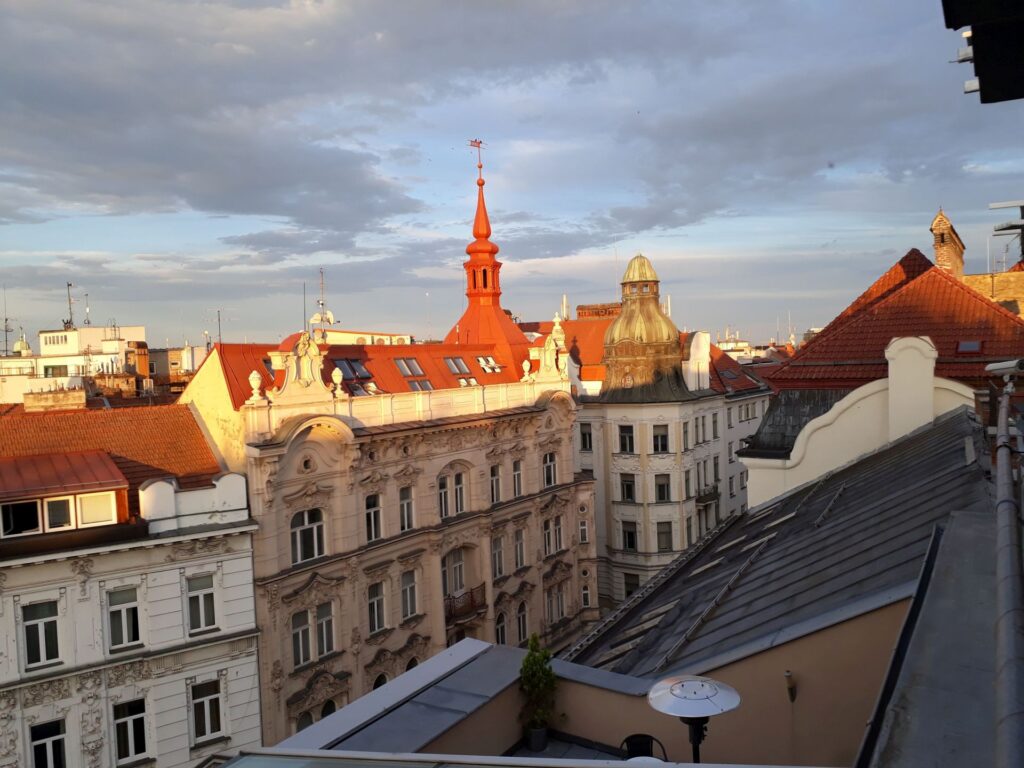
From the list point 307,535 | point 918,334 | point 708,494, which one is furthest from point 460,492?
point 708,494

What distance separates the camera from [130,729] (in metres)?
Answer: 21.9

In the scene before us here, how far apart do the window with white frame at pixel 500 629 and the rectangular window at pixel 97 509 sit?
57.8 feet

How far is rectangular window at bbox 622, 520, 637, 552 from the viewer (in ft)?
147

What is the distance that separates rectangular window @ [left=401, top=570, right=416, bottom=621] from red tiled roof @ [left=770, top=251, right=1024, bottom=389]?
15.0m

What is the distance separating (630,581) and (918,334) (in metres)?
25.5

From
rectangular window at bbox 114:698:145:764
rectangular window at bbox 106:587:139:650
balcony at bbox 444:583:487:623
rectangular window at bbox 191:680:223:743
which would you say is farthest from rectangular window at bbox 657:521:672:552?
rectangular window at bbox 106:587:139:650

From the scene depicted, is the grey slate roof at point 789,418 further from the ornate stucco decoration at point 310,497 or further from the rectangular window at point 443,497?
the ornate stucco decoration at point 310,497

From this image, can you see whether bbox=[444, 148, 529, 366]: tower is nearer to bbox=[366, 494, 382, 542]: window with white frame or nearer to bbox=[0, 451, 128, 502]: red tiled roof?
bbox=[366, 494, 382, 542]: window with white frame

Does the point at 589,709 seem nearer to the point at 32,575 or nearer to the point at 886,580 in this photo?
the point at 886,580

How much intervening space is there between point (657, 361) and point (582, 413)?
520 cm

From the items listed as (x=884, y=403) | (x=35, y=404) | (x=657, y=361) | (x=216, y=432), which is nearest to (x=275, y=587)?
(x=216, y=432)

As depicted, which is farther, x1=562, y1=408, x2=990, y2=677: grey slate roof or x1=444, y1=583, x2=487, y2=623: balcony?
x1=444, y1=583, x2=487, y2=623: balcony

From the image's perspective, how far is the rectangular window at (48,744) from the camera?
20.6m

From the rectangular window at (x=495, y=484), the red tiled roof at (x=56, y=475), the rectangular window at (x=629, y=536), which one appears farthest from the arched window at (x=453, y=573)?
the rectangular window at (x=629, y=536)
